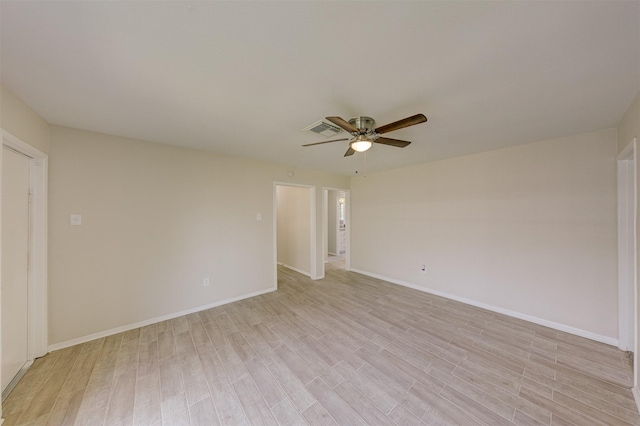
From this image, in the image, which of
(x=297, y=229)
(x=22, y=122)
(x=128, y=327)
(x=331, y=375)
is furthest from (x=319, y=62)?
(x=297, y=229)

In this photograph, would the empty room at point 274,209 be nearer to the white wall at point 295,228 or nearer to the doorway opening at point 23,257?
the doorway opening at point 23,257

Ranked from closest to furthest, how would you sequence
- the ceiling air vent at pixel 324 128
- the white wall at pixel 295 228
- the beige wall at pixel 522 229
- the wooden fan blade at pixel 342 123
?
the wooden fan blade at pixel 342 123 < the ceiling air vent at pixel 324 128 < the beige wall at pixel 522 229 < the white wall at pixel 295 228

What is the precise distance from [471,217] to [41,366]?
18.4 feet

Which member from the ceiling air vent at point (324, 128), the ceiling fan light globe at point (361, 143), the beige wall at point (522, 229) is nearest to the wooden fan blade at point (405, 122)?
the ceiling fan light globe at point (361, 143)

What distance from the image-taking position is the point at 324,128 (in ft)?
7.89

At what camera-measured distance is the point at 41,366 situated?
2.07m

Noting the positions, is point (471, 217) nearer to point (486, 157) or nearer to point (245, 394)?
point (486, 157)

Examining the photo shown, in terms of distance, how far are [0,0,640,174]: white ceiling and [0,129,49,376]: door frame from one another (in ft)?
1.94

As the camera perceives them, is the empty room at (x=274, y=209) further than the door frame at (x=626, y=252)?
No

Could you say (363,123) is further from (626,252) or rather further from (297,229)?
(297,229)

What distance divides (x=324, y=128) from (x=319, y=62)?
101cm

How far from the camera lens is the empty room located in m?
1.23

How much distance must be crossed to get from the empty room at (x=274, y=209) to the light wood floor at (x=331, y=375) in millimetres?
23

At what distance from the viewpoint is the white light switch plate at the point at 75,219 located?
245 cm
